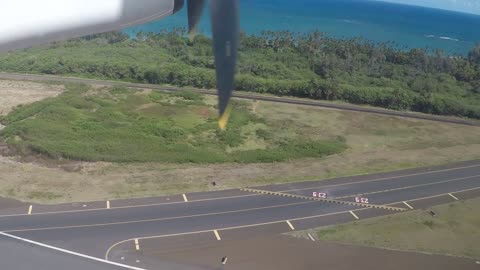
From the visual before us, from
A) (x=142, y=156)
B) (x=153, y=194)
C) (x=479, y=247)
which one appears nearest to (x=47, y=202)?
(x=153, y=194)

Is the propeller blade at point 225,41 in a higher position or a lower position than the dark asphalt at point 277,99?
higher

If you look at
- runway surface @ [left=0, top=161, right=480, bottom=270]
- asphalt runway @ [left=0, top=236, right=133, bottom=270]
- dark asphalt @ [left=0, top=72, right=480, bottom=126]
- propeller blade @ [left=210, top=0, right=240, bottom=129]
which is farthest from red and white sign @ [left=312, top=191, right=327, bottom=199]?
propeller blade @ [left=210, top=0, right=240, bottom=129]

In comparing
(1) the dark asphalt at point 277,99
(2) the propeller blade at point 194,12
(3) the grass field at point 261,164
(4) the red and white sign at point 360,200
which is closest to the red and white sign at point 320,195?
(4) the red and white sign at point 360,200

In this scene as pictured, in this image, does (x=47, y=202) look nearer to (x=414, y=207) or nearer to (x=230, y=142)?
(x=230, y=142)

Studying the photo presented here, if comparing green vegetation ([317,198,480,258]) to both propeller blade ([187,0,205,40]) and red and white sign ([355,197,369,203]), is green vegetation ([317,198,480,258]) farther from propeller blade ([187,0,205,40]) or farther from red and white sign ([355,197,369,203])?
propeller blade ([187,0,205,40])

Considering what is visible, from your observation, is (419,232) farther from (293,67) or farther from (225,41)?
(293,67)

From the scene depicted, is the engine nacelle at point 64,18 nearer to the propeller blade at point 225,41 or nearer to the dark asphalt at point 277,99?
the propeller blade at point 225,41
